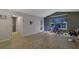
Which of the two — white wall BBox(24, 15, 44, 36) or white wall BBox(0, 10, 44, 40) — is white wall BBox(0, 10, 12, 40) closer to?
white wall BBox(0, 10, 44, 40)

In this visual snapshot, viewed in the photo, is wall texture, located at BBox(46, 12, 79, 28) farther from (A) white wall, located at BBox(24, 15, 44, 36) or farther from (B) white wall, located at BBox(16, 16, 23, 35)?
(B) white wall, located at BBox(16, 16, 23, 35)

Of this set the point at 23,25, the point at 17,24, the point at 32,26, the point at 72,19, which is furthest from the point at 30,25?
the point at 72,19

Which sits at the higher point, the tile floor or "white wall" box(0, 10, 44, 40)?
"white wall" box(0, 10, 44, 40)

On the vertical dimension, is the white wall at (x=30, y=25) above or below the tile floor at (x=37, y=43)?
above

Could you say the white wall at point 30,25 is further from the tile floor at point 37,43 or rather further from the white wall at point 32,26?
the tile floor at point 37,43

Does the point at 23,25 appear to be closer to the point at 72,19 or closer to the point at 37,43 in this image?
the point at 37,43

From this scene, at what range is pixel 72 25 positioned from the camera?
2.53m

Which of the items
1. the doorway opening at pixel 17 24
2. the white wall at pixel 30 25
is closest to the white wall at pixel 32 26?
the white wall at pixel 30 25

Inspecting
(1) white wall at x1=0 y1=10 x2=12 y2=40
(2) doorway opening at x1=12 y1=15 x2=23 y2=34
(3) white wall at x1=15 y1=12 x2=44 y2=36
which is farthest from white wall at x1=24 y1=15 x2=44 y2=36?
(1) white wall at x1=0 y1=10 x2=12 y2=40

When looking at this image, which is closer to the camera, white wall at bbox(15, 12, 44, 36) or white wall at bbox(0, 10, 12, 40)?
white wall at bbox(0, 10, 12, 40)
